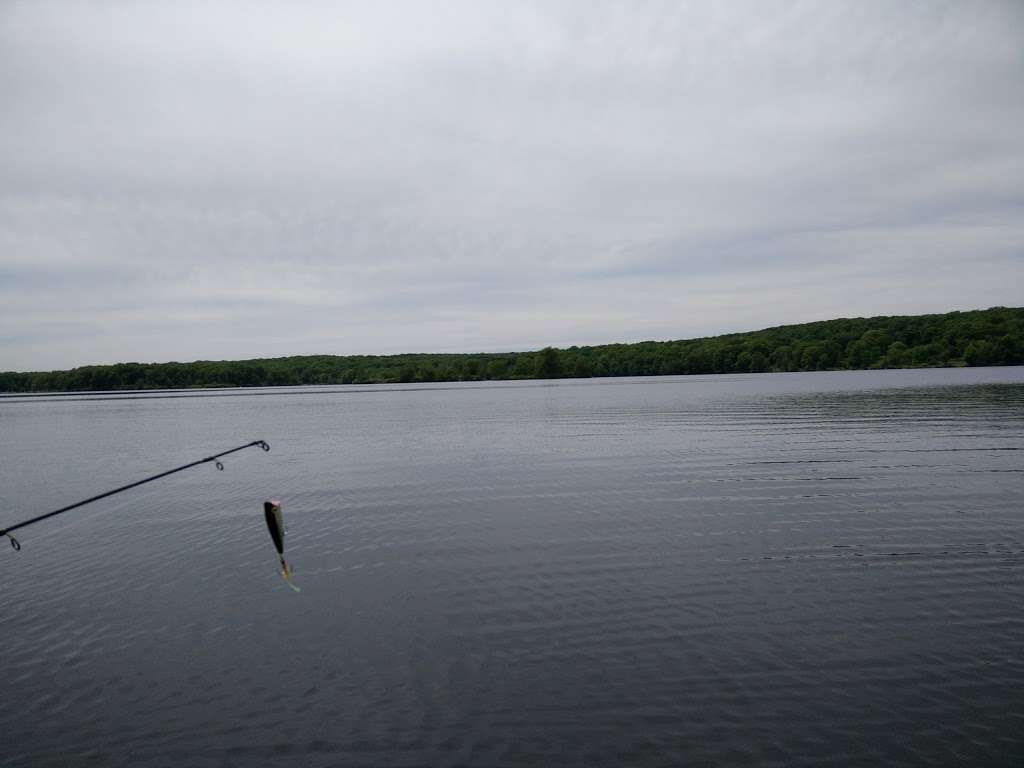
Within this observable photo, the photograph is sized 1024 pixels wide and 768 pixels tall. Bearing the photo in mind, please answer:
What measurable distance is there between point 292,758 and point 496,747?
268 centimetres

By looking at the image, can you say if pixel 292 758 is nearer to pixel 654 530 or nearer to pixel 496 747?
pixel 496 747

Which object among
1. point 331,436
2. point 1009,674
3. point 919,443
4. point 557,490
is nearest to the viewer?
point 1009,674

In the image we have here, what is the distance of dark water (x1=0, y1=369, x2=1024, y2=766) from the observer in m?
8.81

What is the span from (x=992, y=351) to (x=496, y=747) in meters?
203

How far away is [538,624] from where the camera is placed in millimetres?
12430

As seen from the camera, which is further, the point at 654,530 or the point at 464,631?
the point at 654,530

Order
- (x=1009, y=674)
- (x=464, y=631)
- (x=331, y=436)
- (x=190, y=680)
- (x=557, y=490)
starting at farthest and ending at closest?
(x=331, y=436), (x=557, y=490), (x=464, y=631), (x=190, y=680), (x=1009, y=674)

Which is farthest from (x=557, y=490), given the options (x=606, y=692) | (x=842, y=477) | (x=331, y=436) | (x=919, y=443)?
(x=331, y=436)

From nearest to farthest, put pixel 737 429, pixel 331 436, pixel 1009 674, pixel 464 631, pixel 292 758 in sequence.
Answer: pixel 292 758 < pixel 1009 674 < pixel 464 631 < pixel 737 429 < pixel 331 436

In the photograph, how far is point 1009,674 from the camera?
32.0 ft

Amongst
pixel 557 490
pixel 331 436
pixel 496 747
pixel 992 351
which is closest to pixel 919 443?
pixel 557 490

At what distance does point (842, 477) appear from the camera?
87.3 feet

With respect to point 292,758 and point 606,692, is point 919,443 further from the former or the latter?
point 292,758

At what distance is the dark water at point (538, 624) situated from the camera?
→ 28.9 ft
